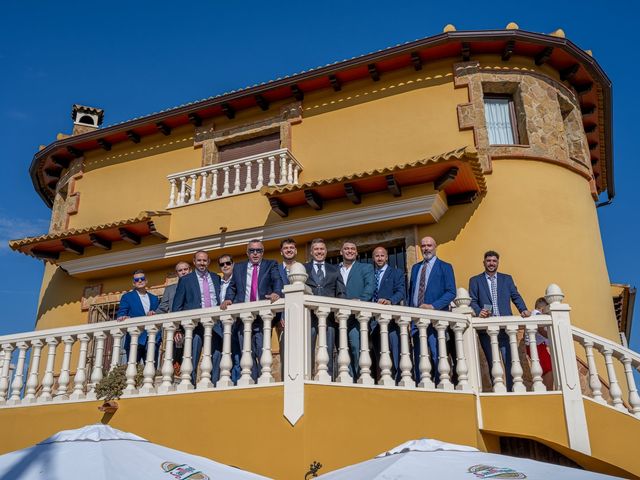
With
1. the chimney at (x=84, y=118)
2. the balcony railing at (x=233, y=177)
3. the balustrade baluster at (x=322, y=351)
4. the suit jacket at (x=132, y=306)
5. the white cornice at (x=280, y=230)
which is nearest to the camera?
the balustrade baluster at (x=322, y=351)

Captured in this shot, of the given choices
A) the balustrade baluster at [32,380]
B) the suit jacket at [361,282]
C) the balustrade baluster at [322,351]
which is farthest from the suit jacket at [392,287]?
the balustrade baluster at [32,380]

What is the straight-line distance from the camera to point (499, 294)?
7176mm

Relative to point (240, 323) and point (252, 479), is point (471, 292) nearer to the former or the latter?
point (240, 323)

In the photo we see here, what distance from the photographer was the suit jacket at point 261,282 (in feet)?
23.1

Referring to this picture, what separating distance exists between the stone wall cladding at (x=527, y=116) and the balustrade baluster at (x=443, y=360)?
366 cm

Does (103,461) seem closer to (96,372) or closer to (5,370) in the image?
(96,372)

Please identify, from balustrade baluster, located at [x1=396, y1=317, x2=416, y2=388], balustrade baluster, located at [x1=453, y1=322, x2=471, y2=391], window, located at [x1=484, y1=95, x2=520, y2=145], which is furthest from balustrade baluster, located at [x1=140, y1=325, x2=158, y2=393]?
window, located at [x1=484, y1=95, x2=520, y2=145]

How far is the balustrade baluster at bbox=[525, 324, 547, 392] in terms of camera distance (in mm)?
6320

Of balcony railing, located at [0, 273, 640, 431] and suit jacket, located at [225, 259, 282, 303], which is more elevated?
suit jacket, located at [225, 259, 282, 303]

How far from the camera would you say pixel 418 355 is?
655 cm

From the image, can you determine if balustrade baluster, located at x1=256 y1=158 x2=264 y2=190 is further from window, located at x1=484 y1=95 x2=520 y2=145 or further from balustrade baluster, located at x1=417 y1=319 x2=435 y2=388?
balustrade baluster, located at x1=417 y1=319 x2=435 y2=388

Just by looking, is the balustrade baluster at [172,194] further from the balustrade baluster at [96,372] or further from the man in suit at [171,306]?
the balustrade baluster at [96,372]

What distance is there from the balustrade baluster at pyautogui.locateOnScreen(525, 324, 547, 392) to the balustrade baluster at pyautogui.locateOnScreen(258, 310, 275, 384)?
2613 millimetres

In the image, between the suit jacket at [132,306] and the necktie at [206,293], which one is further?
the suit jacket at [132,306]
